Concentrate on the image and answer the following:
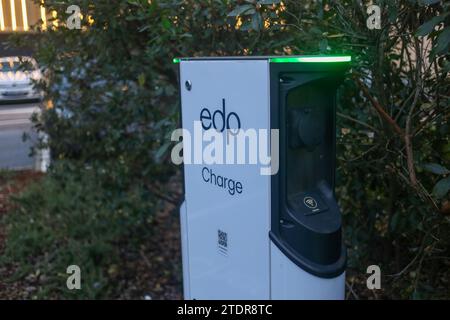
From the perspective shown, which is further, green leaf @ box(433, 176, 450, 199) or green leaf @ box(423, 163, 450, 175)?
green leaf @ box(423, 163, 450, 175)

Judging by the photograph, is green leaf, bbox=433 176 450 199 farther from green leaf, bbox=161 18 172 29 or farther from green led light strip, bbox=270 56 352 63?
green leaf, bbox=161 18 172 29

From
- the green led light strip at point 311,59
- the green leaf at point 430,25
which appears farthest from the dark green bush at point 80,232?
the green leaf at point 430,25

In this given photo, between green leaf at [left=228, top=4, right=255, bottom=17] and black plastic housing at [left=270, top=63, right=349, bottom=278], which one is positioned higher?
green leaf at [left=228, top=4, right=255, bottom=17]

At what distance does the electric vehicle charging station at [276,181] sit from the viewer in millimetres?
2107

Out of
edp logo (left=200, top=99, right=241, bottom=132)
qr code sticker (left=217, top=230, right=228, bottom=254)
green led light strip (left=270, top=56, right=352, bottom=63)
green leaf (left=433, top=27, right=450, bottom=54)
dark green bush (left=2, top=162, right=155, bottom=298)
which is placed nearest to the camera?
green leaf (left=433, top=27, right=450, bottom=54)

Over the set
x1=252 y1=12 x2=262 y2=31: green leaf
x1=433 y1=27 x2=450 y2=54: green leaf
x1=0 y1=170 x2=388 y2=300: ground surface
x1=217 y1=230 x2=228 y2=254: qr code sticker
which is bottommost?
x1=0 y1=170 x2=388 y2=300: ground surface

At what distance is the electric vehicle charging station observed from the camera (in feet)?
6.91

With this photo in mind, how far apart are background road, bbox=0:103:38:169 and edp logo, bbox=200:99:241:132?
5.02m

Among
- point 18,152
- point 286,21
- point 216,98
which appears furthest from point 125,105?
point 18,152

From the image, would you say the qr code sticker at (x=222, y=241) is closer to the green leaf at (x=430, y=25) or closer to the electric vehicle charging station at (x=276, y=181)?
the electric vehicle charging station at (x=276, y=181)

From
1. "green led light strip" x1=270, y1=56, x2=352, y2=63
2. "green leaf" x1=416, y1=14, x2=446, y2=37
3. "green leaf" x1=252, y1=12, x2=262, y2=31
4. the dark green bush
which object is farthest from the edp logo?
the dark green bush

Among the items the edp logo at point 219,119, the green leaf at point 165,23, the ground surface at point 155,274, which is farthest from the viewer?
the ground surface at point 155,274

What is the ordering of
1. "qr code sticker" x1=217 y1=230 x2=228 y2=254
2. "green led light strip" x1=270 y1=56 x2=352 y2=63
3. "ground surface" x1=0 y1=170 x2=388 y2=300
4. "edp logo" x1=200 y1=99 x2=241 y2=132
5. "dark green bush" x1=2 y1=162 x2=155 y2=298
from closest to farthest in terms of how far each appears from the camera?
"green led light strip" x1=270 y1=56 x2=352 y2=63
"edp logo" x1=200 y1=99 x2=241 y2=132
"qr code sticker" x1=217 y1=230 x2=228 y2=254
"ground surface" x1=0 y1=170 x2=388 y2=300
"dark green bush" x1=2 y1=162 x2=155 y2=298

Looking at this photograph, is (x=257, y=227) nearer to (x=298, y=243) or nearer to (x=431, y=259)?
(x=298, y=243)
